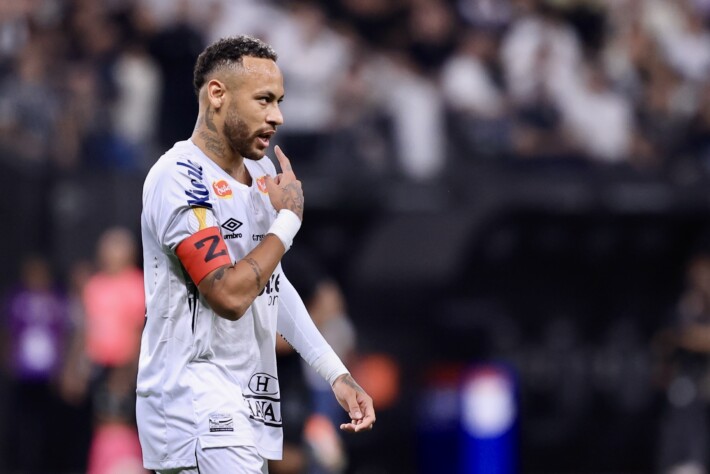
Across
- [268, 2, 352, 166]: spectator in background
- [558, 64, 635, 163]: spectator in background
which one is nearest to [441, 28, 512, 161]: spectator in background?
[558, 64, 635, 163]: spectator in background

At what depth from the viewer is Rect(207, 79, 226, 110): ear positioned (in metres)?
4.48

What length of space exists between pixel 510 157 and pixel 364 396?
8132 mm

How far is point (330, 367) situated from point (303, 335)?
15 cm

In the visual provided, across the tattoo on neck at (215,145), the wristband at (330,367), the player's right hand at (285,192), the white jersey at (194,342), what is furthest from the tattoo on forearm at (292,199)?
the wristband at (330,367)

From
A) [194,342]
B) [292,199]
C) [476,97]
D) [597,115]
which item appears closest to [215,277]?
[194,342]

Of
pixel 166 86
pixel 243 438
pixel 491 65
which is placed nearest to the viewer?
pixel 243 438

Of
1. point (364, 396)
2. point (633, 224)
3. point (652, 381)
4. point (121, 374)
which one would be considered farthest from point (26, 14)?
point (364, 396)

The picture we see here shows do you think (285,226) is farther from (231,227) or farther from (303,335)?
(303,335)

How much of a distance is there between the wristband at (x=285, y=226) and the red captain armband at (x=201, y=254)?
18cm

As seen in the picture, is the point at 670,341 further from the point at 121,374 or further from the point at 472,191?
the point at 121,374

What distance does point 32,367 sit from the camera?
1188 cm

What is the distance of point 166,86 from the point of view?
12148 millimetres

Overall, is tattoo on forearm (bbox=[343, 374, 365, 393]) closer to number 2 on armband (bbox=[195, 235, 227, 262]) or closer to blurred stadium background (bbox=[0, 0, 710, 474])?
number 2 on armband (bbox=[195, 235, 227, 262])

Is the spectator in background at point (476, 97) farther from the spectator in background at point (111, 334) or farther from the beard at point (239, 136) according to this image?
the beard at point (239, 136)
